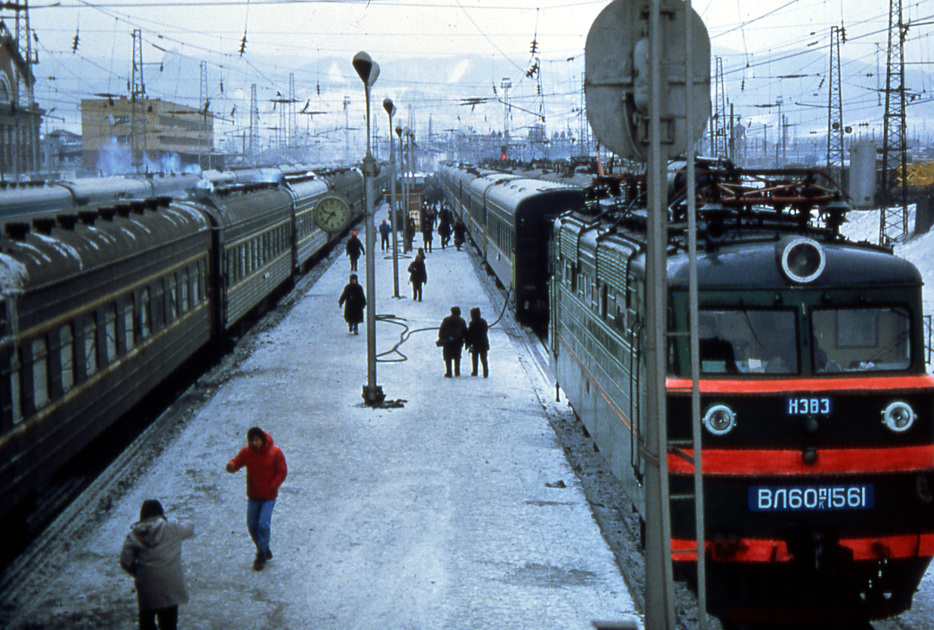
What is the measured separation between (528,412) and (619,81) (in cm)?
1022

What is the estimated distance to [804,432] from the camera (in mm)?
7484

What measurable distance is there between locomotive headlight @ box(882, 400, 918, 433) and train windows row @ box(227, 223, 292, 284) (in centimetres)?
1581

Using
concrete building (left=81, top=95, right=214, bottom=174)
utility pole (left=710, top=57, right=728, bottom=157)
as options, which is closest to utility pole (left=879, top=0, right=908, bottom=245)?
utility pole (left=710, top=57, right=728, bottom=157)

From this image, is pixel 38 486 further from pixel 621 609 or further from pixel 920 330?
pixel 920 330

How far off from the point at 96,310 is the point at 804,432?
25.8ft

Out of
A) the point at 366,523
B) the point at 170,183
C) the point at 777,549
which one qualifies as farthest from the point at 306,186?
the point at 777,549

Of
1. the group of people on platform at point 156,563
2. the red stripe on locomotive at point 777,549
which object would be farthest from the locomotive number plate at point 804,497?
the group of people on platform at point 156,563

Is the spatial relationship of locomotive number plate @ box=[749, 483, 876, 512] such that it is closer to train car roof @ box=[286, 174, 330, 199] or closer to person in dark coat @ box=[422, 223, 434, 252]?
train car roof @ box=[286, 174, 330, 199]

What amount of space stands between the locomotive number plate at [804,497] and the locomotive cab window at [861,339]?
2.66 ft

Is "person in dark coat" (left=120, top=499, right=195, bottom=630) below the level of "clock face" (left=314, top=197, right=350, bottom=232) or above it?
below

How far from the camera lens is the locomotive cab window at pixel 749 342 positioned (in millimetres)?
7598

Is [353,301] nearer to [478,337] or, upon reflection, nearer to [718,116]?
[478,337]

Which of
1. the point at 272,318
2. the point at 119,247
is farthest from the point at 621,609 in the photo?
the point at 272,318

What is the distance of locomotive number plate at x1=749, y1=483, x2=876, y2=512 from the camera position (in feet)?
24.5
